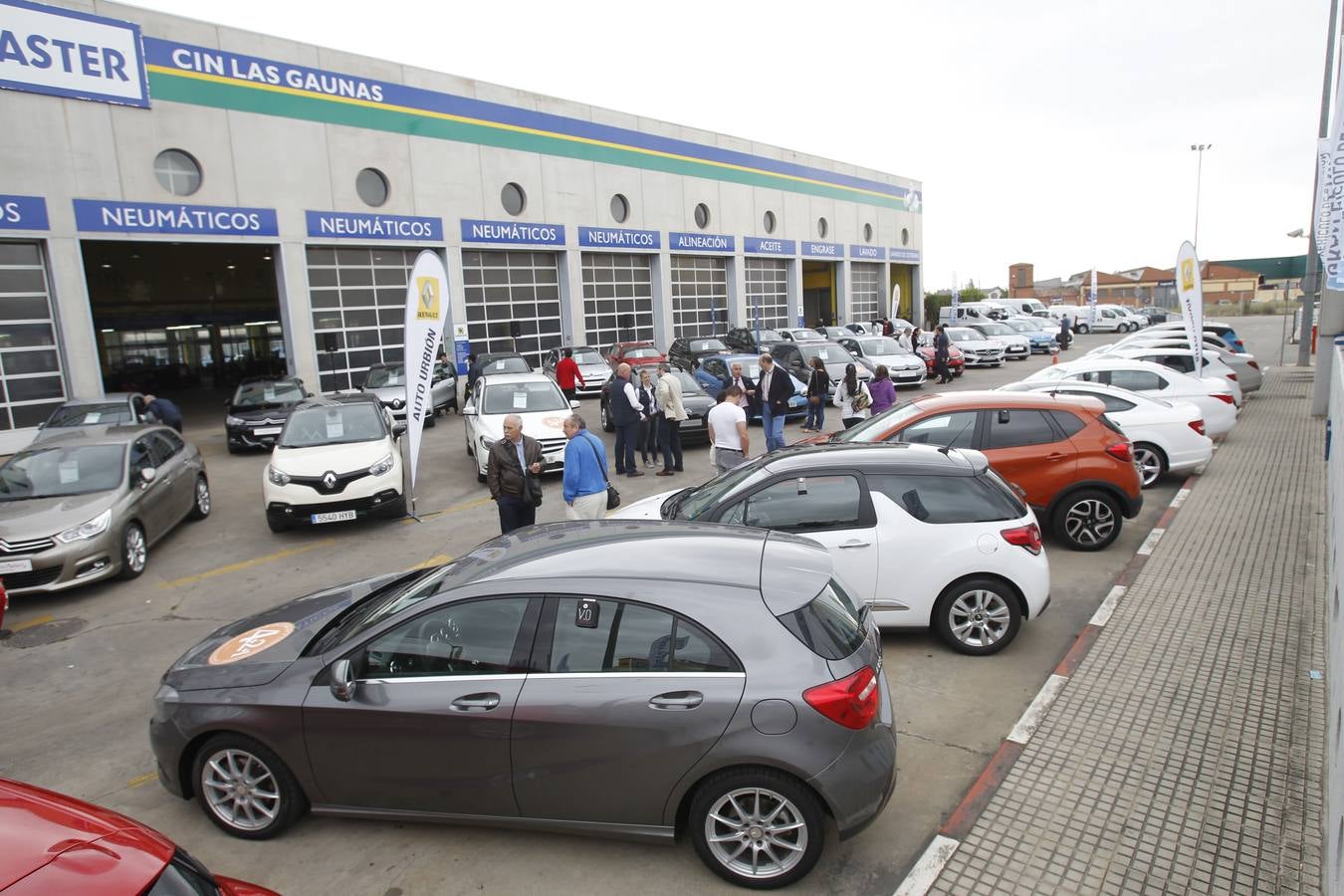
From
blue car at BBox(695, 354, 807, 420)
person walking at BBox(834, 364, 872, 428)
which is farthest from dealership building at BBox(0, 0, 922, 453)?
person walking at BBox(834, 364, 872, 428)

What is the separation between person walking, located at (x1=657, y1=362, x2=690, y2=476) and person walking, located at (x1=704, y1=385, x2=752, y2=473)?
2.42 meters

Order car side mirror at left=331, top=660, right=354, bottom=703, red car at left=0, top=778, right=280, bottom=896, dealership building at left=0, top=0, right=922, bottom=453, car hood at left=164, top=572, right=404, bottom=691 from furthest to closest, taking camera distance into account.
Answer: dealership building at left=0, top=0, right=922, bottom=453 → car hood at left=164, top=572, right=404, bottom=691 → car side mirror at left=331, top=660, right=354, bottom=703 → red car at left=0, top=778, right=280, bottom=896

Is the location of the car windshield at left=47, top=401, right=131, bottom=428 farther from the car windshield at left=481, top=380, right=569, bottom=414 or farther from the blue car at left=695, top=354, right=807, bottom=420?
the blue car at left=695, top=354, right=807, bottom=420

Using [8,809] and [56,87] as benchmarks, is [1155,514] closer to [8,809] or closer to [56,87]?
[8,809]

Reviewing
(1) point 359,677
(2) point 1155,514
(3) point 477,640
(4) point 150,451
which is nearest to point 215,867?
(1) point 359,677

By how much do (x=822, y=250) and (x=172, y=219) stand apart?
1237 inches

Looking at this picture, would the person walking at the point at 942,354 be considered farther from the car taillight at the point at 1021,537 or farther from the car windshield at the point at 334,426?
the car taillight at the point at 1021,537

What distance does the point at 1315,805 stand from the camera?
4.11 m

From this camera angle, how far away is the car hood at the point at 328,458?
1017cm

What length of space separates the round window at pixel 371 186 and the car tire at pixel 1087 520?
71.6 feet

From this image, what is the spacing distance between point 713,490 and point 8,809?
480 cm

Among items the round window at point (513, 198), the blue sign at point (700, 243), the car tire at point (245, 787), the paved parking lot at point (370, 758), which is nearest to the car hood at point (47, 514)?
the paved parking lot at point (370, 758)

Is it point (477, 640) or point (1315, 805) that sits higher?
point (477, 640)

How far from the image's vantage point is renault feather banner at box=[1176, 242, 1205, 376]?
14.1 metres
